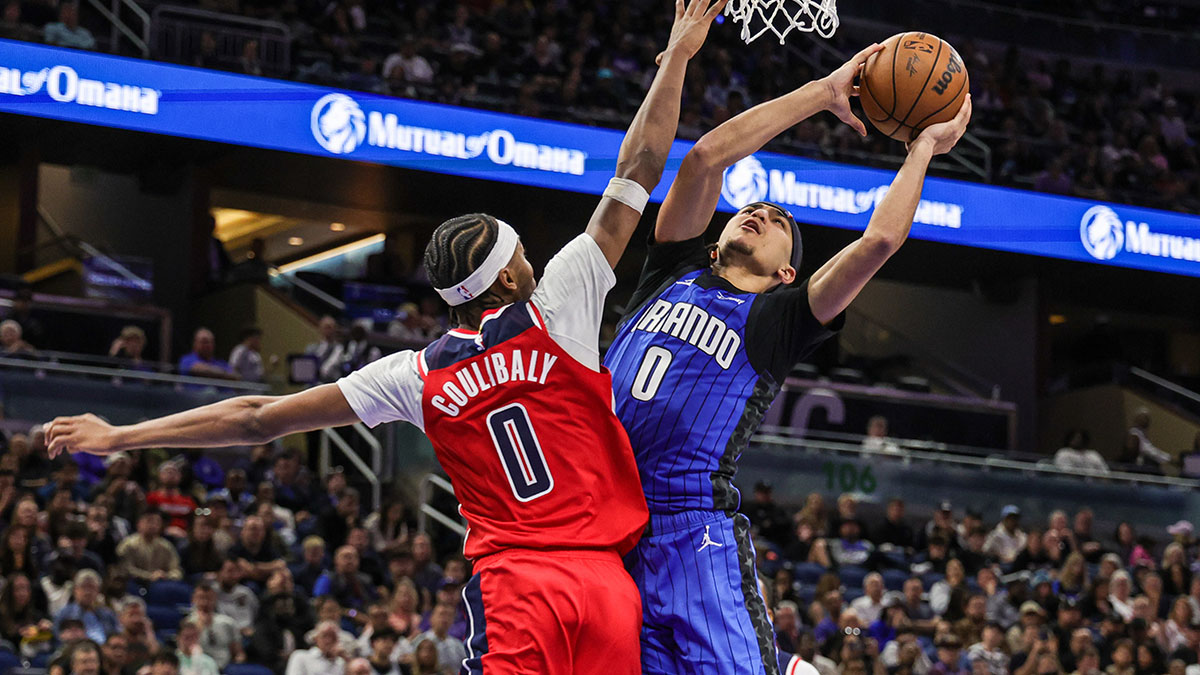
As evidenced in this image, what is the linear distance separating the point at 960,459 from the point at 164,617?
34.6 feet

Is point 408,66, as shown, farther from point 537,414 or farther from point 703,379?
point 537,414

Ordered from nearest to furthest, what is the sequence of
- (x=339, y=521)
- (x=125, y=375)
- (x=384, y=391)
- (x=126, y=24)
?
(x=384, y=391) → (x=339, y=521) → (x=125, y=375) → (x=126, y=24)

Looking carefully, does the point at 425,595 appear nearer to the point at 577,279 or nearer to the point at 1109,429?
the point at 577,279

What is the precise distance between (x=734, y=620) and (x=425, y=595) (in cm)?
853

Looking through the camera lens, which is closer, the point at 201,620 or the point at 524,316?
the point at 524,316

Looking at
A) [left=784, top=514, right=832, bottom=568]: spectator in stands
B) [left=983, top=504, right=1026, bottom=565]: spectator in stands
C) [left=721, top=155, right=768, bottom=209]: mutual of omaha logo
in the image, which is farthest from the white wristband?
[left=721, top=155, right=768, bottom=209]: mutual of omaha logo

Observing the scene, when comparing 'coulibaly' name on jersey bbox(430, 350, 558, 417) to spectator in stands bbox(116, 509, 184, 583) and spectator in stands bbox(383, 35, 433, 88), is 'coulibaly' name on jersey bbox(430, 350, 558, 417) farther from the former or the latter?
spectator in stands bbox(383, 35, 433, 88)

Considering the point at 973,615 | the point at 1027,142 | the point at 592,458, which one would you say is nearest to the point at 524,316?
the point at 592,458

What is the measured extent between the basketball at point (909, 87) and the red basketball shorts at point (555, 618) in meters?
1.91

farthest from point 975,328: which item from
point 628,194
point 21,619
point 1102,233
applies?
point 628,194

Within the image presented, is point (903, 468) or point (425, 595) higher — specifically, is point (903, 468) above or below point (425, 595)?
above

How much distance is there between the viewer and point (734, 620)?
458 centimetres

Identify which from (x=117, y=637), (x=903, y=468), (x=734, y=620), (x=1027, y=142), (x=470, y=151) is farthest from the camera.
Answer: (x=1027, y=142)

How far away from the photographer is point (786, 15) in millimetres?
5629
